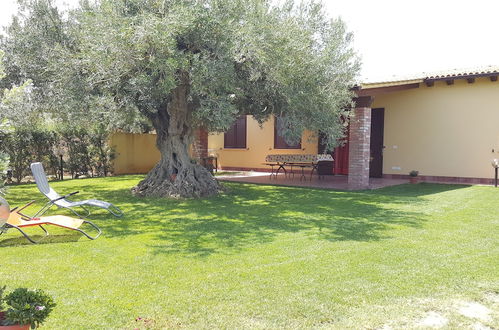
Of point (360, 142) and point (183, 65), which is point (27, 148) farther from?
point (360, 142)

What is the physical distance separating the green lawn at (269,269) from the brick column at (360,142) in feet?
12.7

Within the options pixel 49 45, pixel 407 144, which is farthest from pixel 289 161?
pixel 49 45

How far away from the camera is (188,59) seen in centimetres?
790

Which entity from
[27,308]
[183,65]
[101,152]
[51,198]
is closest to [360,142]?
[183,65]

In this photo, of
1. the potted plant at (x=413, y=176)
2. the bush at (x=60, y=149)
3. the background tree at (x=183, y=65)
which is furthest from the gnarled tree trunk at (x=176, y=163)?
the potted plant at (x=413, y=176)

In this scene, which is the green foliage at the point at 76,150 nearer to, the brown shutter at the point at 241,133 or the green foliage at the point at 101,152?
the green foliage at the point at 101,152

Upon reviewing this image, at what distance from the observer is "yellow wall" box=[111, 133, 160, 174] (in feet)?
52.4

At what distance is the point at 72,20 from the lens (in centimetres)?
931

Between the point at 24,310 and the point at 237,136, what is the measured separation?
645 inches

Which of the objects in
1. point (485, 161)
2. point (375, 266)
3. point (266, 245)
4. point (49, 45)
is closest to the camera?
point (375, 266)

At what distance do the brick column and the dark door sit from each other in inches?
139

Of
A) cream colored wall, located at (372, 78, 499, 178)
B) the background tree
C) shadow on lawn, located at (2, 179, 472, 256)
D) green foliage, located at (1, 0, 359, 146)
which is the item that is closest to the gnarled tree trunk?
the background tree

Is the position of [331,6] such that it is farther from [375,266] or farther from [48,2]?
[375,266]

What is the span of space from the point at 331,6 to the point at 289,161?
6075mm
